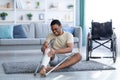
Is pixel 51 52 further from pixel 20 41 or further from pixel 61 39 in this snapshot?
pixel 20 41

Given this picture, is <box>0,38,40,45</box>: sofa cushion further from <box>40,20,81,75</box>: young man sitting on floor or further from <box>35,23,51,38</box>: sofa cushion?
<box>40,20,81,75</box>: young man sitting on floor

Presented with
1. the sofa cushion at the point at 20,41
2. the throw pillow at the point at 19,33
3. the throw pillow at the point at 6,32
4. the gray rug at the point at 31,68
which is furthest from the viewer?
the throw pillow at the point at 19,33

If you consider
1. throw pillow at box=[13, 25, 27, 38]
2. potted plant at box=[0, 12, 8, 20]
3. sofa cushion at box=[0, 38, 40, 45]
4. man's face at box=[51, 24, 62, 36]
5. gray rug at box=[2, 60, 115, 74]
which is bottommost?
gray rug at box=[2, 60, 115, 74]

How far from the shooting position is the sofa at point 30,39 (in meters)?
6.35

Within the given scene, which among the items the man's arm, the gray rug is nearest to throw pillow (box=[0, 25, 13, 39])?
the gray rug

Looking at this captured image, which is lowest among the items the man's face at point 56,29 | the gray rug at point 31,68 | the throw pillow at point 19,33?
the gray rug at point 31,68

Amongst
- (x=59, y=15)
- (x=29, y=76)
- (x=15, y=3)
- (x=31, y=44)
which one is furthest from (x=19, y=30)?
(x=29, y=76)

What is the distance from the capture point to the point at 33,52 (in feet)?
23.9

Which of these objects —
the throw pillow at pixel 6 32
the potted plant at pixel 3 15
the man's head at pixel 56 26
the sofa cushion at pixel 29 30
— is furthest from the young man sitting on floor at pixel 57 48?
the potted plant at pixel 3 15

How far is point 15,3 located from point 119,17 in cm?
310

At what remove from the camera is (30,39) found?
647cm


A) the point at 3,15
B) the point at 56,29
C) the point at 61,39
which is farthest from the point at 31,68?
the point at 3,15

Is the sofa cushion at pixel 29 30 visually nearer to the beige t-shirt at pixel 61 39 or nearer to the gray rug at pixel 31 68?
the gray rug at pixel 31 68

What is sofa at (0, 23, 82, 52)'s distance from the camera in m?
6.35
